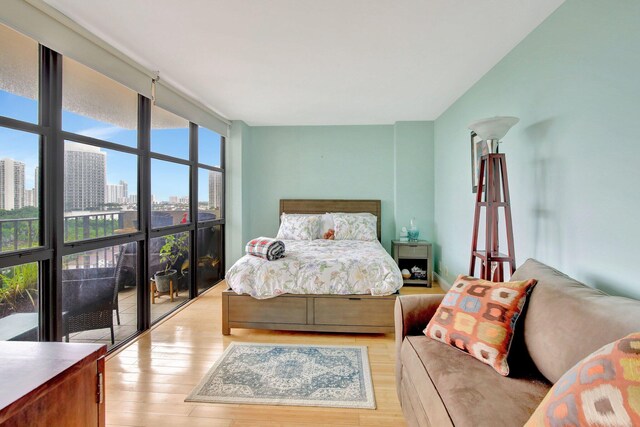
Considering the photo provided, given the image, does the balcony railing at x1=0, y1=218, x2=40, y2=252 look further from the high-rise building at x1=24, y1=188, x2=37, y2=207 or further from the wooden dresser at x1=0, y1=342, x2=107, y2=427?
the wooden dresser at x1=0, y1=342, x2=107, y2=427

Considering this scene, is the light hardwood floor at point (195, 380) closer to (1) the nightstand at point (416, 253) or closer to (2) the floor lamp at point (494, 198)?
(2) the floor lamp at point (494, 198)

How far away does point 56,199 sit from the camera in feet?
6.36

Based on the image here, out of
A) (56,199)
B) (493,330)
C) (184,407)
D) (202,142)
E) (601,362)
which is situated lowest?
(184,407)

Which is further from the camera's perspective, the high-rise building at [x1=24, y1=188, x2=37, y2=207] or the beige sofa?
the high-rise building at [x1=24, y1=188, x2=37, y2=207]

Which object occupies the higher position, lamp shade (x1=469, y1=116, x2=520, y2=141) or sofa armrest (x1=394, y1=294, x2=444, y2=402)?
lamp shade (x1=469, y1=116, x2=520, y2=141)

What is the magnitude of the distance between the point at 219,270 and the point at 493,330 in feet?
12.6

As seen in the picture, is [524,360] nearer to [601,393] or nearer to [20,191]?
[601,393]

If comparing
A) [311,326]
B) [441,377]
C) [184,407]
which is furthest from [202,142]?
[441,377]

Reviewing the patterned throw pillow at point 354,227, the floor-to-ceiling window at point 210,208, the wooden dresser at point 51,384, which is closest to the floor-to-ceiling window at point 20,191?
the wooden dresser at point 51,384

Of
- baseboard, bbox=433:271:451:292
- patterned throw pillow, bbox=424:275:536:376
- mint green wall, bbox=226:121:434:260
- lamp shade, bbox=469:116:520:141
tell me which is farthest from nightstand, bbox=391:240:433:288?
patterned throw pillow, bbox=424:275:536:376

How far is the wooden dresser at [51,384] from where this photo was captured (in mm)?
708

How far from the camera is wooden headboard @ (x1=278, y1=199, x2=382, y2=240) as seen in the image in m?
4.57

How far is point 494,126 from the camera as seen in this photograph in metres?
2.01

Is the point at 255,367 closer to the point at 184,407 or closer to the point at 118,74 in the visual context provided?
the point at 184,407
